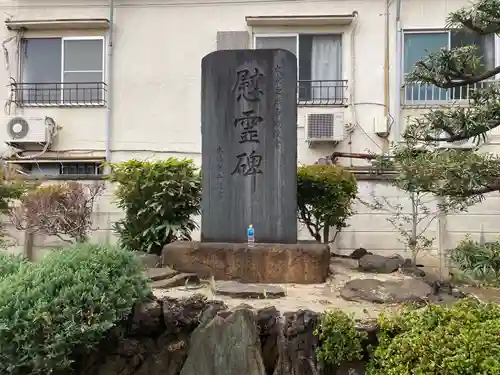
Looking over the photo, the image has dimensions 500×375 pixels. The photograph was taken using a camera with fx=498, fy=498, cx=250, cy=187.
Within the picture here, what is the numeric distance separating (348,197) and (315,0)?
4.97 metres

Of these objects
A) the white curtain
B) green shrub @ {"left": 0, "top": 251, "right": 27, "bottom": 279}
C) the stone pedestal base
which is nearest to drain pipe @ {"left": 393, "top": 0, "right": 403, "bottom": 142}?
the white curtain

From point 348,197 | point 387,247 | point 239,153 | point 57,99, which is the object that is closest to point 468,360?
point 239,153

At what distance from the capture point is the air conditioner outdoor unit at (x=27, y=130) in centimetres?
1041

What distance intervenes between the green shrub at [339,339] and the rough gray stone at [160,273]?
2.04 meters

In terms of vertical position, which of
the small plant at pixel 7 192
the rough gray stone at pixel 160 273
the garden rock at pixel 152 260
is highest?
the small plant at pixel 7 192

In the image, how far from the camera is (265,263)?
5.29m

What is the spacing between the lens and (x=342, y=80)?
10.6 metres

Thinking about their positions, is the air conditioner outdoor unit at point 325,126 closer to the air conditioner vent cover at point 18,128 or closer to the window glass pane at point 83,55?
the window glass pane at point 83,55

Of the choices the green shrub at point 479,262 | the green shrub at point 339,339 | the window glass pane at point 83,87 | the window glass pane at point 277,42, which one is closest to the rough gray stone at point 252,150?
the green shrub at point 339,339

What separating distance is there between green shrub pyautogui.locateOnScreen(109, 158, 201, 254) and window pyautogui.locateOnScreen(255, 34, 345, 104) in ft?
15.4

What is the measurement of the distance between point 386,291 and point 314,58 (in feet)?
23.3

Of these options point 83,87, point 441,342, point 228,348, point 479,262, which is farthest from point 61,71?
point 441,342

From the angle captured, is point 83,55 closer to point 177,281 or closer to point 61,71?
point 61,71

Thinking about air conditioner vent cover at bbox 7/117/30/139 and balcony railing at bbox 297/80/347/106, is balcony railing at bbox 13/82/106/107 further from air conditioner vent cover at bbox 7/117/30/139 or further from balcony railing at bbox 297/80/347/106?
balcony railing at bbox 297/80/347/106
